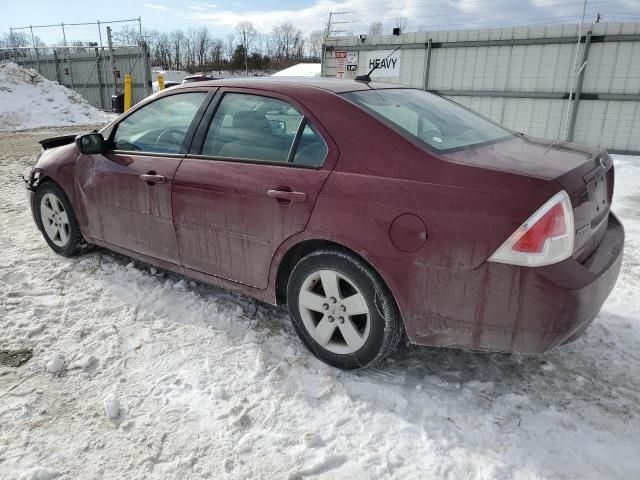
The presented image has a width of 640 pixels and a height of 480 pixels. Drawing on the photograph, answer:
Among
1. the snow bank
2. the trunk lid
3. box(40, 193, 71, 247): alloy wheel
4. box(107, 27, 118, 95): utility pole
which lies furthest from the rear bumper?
box(107, 27, 118, 95): utility pole

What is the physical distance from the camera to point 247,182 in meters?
2.88

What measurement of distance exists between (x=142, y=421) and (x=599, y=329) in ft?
9.33

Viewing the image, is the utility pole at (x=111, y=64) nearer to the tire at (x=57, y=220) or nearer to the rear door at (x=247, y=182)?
the tire at (x=57, y=220)

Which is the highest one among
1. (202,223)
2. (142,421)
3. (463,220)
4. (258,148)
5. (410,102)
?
(410,102)

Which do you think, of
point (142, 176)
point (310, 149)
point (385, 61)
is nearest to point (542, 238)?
point (310, 149)

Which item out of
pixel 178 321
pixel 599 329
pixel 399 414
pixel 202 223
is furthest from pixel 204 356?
pixel 599 329

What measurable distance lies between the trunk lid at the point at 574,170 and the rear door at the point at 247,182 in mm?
816

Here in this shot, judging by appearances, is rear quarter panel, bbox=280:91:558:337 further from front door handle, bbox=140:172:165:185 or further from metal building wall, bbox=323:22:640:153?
metal building wall, bbox=323:22:640:153

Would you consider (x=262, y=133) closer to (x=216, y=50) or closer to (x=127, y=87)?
(x=127, y=87)

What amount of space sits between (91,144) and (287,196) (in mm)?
2015

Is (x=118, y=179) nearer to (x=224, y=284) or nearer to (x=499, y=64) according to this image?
(x=224, y=284)

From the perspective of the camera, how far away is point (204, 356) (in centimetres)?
292

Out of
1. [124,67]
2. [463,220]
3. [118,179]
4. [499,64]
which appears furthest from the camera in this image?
[124,67]

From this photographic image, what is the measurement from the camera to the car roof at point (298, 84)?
2.95 metres
